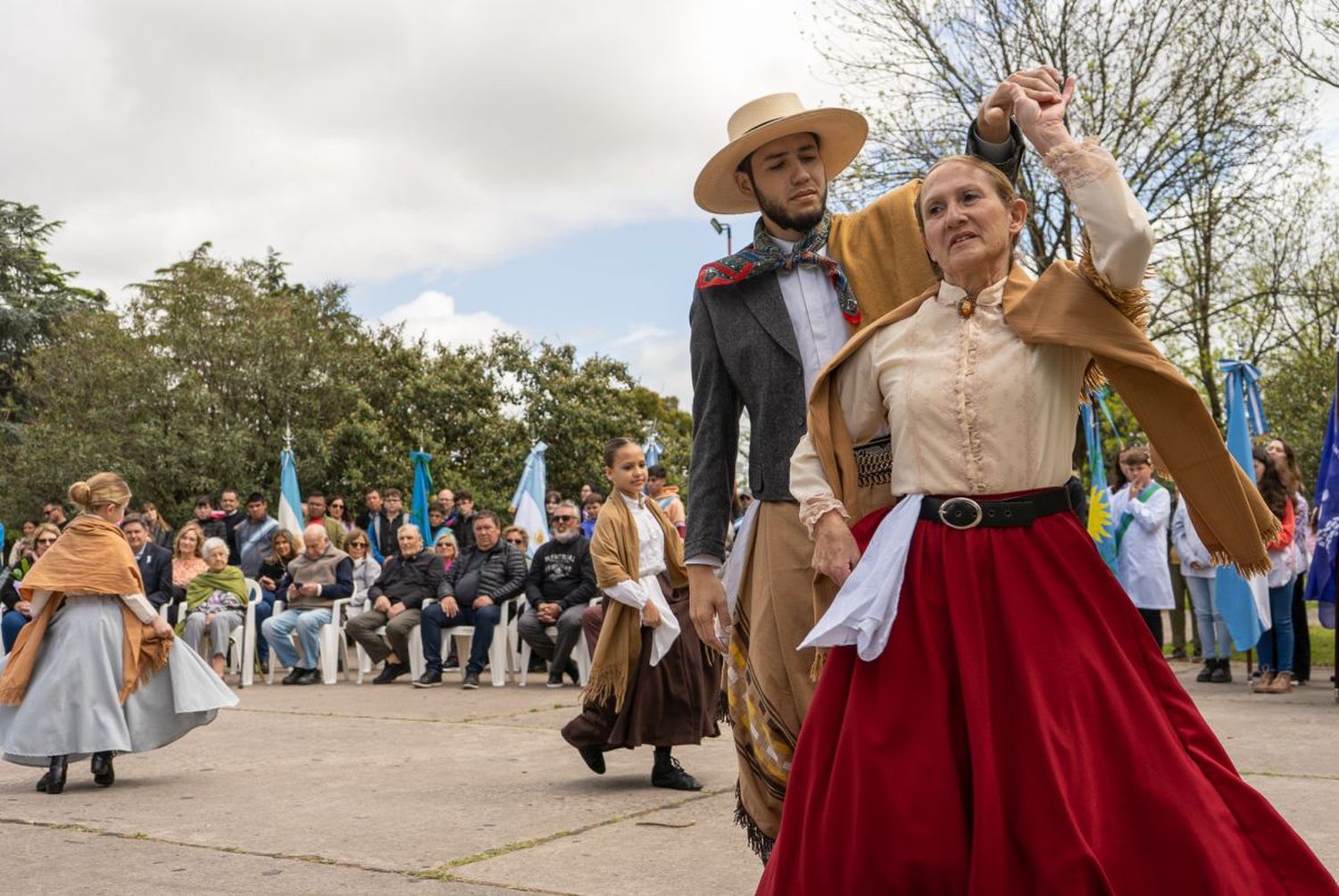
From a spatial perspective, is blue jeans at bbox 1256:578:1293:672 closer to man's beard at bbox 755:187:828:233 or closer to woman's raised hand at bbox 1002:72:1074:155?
man's beard at bbox 755:187:828:233

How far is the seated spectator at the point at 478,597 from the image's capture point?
1251 centimetres

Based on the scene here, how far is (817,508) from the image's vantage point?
3.04 m

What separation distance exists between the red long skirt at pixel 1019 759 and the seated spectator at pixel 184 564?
11982 millimetres

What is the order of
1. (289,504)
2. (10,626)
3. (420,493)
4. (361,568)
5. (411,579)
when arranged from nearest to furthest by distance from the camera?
1. (411,579)
2. (361,568)
3. (10,626)
4. (289,504)
5. (420,493)

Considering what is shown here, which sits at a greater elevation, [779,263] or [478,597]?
[779,263]

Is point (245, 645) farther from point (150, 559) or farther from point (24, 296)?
point (24, 296)

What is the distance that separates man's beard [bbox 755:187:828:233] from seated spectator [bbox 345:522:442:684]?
979 cm

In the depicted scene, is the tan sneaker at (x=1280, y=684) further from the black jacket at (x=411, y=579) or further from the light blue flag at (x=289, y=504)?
the light blue flag at (x=289, y=504)

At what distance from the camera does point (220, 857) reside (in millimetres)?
5199

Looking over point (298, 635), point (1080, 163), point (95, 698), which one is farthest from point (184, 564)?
point (1080, 163)

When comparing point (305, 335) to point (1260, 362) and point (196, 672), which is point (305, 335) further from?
point (196, 672)

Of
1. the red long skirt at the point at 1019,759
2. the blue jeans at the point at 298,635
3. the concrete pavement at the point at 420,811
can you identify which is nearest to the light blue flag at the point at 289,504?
the blue jeans at the point at 298,635

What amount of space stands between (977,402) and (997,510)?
23cm

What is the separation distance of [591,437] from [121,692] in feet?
81.5
